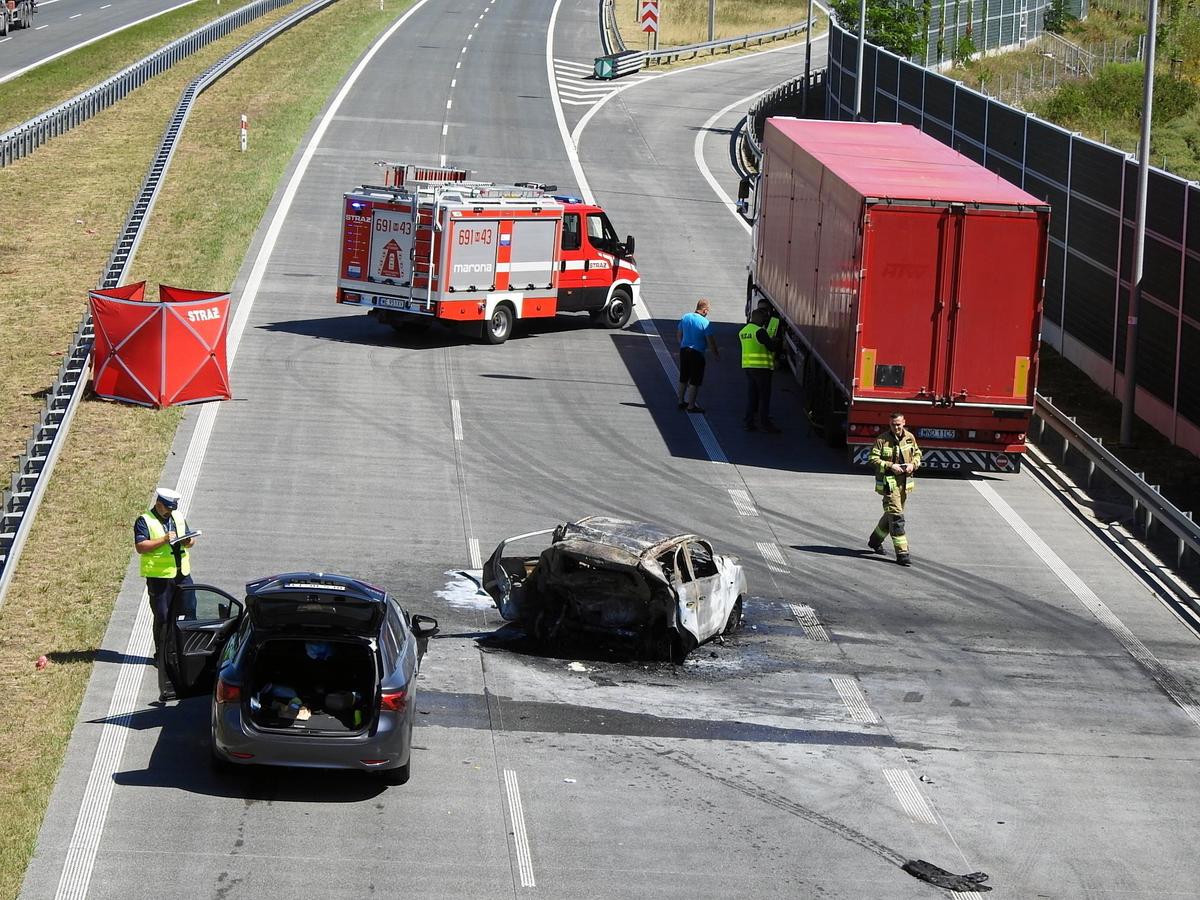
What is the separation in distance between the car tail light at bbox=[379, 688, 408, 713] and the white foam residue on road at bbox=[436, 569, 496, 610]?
4.96 metres

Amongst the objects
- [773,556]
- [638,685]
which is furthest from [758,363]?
[638,685]

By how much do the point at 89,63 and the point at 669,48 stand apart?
25.0 metres

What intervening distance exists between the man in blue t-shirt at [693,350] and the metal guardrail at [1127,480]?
4884 mm

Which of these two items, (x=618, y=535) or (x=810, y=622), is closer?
(x=618, y=535)

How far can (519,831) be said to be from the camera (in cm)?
1226

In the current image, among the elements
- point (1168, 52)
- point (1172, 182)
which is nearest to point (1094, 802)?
point (1172, 182)

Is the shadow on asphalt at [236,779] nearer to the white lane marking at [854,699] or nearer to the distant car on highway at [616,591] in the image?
the distant car on highway at [616,591]

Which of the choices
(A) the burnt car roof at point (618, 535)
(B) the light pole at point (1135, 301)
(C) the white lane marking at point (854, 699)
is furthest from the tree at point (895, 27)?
(C) the white lane marking at point (854, 699)

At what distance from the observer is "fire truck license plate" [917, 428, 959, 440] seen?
2300 cm

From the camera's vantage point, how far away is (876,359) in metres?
22.7

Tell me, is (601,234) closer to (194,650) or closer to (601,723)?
(601,723)

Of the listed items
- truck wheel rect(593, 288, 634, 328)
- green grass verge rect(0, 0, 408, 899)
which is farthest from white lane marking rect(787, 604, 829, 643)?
truck wheel rect(593, 288, 634, 328)

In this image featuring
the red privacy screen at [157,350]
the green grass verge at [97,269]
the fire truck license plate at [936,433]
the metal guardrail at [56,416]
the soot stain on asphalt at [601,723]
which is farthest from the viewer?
the red privacy screen at [157,350]

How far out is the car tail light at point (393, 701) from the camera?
12.3 metres
